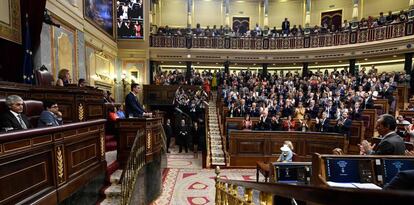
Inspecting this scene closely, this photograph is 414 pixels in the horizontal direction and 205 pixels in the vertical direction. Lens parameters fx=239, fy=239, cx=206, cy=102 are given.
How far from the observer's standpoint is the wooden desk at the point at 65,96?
12.6ft

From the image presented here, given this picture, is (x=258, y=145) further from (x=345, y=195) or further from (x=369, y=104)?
(x=345, y=195)

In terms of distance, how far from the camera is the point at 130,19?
13.9m

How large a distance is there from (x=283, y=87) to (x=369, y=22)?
6.74m

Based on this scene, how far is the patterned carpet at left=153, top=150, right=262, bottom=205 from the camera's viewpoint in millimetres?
5363

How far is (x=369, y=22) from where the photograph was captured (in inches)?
539

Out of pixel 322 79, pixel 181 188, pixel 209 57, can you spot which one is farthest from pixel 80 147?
pixel 209 57

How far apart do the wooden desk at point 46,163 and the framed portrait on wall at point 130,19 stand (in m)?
12.1

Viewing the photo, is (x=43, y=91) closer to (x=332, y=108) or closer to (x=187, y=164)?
(x=187, y=164)

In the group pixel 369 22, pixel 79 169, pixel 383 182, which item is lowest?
pixel 383 182

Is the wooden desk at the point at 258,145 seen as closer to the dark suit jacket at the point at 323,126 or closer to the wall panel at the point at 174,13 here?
the dark suit jacket at the point at 323,126

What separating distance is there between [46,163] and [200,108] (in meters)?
8.80

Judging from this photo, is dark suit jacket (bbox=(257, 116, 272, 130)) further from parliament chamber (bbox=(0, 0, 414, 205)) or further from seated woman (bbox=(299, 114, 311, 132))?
seated woman (bbox=(299, 114, 311, 132))

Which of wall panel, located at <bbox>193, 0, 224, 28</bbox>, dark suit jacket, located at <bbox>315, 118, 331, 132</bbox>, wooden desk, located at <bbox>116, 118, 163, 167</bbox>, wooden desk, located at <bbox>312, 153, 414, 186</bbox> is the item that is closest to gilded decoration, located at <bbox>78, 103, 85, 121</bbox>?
wooden desk, located at <bbox>116, 118, 163, 167</bbox>

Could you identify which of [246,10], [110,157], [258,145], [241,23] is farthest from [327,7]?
[110,157]
